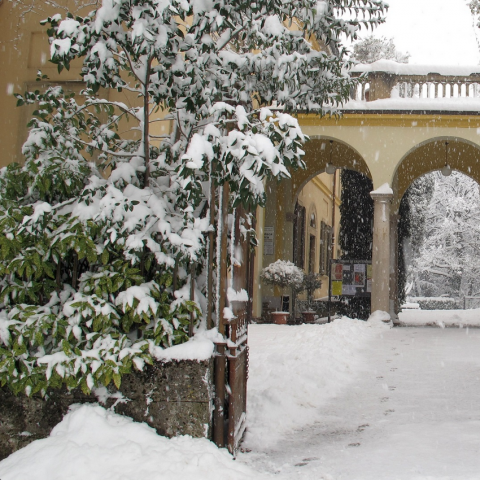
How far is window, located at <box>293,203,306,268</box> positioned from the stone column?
3933mm

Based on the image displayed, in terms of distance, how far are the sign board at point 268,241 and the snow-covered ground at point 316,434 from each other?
8.19 meters

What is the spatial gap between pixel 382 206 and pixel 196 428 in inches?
446

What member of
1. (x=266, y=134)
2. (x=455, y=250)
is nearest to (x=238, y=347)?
(x=266, y=134)

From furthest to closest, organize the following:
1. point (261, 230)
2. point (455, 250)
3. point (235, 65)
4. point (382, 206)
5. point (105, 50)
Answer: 1. point (455, 250)
2. point (261, 230)
3. point (382, 206)
4. point (235, 65)
5. point (105, 50)

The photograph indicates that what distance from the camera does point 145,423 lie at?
4.00 m

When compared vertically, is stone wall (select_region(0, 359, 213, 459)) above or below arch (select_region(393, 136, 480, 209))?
below

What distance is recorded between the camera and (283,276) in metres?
14.9

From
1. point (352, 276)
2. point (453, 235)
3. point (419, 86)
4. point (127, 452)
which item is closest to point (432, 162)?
point (419, 86)

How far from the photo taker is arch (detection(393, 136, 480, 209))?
1770 cm

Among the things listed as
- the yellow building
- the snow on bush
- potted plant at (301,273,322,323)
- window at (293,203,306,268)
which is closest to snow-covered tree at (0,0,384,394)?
the snow on bush

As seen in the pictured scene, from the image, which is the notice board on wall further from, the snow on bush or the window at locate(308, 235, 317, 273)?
the window at locate(308, 235, 317, 273)

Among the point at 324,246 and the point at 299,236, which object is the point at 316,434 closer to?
the point at 299,236

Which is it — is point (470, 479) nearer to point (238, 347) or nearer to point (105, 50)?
point (238, 347)

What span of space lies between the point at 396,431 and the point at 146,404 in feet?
6.84
